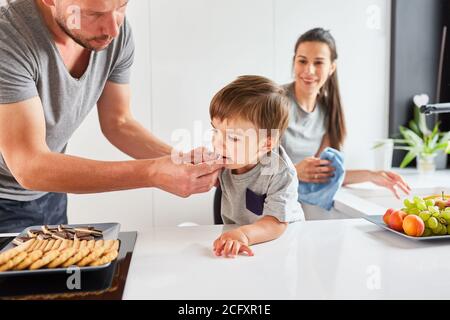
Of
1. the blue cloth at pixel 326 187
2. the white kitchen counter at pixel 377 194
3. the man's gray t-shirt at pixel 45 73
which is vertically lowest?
the white kitchen counter at pixel 377 194

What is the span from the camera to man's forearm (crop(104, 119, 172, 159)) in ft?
4.35

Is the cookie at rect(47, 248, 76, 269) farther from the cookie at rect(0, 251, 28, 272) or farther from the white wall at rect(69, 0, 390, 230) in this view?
the white wall at rect(69, 0, 390, 230)

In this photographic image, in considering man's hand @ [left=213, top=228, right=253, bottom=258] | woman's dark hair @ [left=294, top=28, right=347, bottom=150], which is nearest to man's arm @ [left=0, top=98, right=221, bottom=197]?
man's hand @ [left=213, top=228, right=253, bottom=258]

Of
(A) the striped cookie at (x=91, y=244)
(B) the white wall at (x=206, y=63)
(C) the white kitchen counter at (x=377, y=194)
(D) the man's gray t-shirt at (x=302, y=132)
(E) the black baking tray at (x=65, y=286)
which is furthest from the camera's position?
(B) the white wall at (x=206, y=63)

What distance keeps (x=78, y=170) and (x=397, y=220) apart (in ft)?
1.99

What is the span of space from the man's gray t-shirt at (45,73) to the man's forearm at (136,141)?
0.39 ft

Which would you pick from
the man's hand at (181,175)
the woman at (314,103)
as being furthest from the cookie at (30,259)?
the woman at (314,103)

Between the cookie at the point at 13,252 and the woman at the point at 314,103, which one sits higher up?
the woman at the point at 314,103

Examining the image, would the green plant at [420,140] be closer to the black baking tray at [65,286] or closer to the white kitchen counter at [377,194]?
the white kitchen counter at [377,194]

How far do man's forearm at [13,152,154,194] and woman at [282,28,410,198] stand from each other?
0.74 metres

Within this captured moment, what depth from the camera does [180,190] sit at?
0.94m

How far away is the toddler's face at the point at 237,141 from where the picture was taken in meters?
1.02

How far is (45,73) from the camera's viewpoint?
3.64 ft
